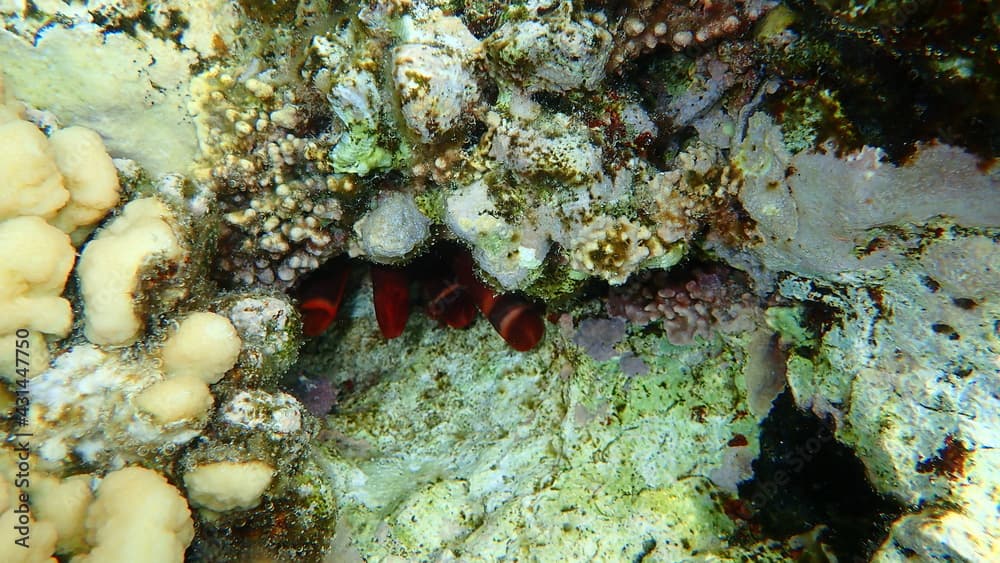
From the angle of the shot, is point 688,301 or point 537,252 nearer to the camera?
point 537,252

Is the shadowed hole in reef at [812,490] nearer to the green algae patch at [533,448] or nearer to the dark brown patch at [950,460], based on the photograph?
the green algae patch at [533,448]

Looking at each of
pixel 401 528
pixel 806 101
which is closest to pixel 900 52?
pixel 806 101

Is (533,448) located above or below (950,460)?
below

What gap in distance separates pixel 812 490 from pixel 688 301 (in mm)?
1248

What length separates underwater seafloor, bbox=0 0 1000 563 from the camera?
2.21 meters

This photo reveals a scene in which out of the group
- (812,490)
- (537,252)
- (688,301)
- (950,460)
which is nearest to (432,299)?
(537,252)

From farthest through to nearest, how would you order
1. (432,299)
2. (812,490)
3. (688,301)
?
(432,299) < (688,301) < (812,490)

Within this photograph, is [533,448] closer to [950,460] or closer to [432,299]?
[432,299]

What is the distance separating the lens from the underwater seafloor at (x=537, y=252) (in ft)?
7.25

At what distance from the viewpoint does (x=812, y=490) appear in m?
3.04

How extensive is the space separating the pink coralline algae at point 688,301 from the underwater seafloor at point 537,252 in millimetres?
19

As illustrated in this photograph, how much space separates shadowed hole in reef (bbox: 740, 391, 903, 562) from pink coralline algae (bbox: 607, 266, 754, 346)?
0.56 metres

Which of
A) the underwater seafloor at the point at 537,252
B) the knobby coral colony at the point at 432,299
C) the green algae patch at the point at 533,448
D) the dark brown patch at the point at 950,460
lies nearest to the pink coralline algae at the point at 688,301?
the underwater seafloor at the point at 537,252

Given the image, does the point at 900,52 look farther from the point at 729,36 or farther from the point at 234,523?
the point at 234,523
